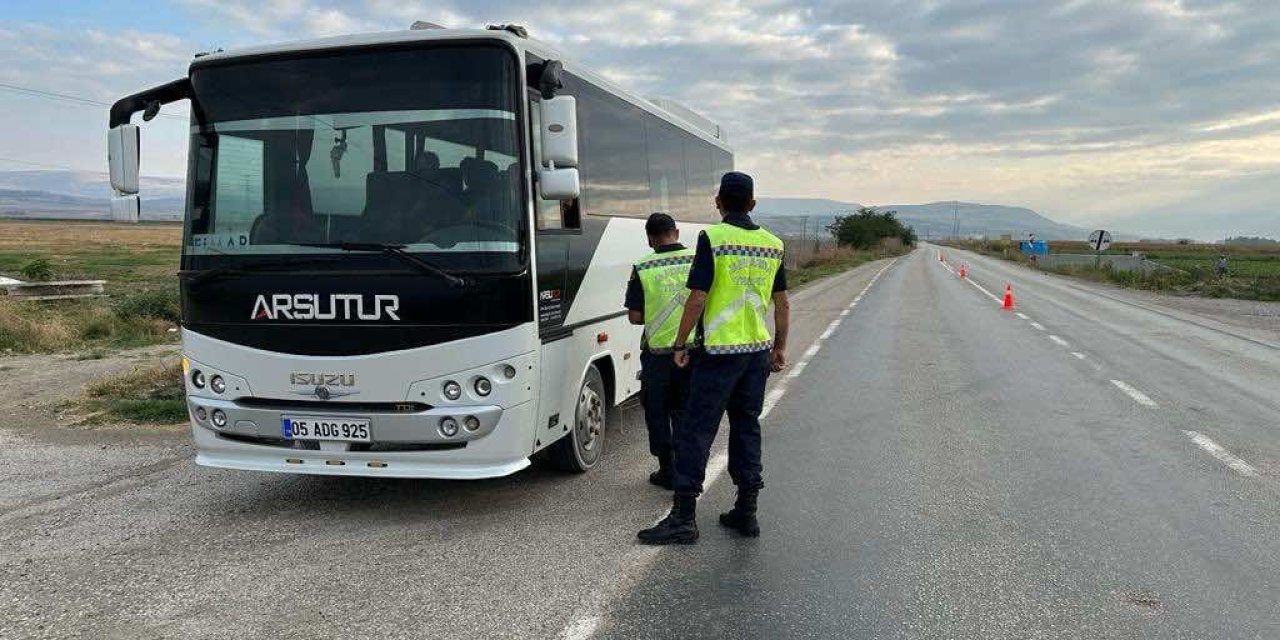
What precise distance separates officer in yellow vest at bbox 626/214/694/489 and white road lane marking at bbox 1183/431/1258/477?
416 cm

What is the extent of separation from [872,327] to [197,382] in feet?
43.6

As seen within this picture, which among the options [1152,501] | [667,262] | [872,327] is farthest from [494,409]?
[872,327]

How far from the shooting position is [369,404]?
16.1 feet

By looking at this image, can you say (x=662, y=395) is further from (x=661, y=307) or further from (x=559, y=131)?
(x=559, y=131)

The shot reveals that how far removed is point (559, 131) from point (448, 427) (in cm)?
176

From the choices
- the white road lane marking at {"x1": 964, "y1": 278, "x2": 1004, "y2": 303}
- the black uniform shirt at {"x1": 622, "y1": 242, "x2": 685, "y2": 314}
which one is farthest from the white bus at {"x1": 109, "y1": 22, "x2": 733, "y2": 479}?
the white road lane marking at {"x1": 964, "y1": 278, "x2": 1004, "y2": 303}

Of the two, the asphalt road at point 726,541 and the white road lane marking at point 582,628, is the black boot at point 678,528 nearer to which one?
the asphalt road at point 726,541

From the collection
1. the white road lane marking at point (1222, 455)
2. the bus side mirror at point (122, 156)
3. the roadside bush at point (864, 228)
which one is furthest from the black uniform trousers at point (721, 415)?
the roadside bush at point (864, 228)

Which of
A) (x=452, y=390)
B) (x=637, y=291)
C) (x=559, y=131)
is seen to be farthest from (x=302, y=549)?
(x=559, y=131)

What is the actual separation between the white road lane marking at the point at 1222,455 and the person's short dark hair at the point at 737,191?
4.33m

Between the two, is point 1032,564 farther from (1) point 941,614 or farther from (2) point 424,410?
(2) point 424,410

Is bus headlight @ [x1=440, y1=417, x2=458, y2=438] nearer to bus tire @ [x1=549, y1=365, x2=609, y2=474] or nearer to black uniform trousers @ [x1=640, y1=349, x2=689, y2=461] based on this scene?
bus tire @ [x1=549, y1=365, x2=609, y2=474]

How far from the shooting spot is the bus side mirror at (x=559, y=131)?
191 inches

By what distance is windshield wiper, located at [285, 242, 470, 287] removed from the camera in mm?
4754
